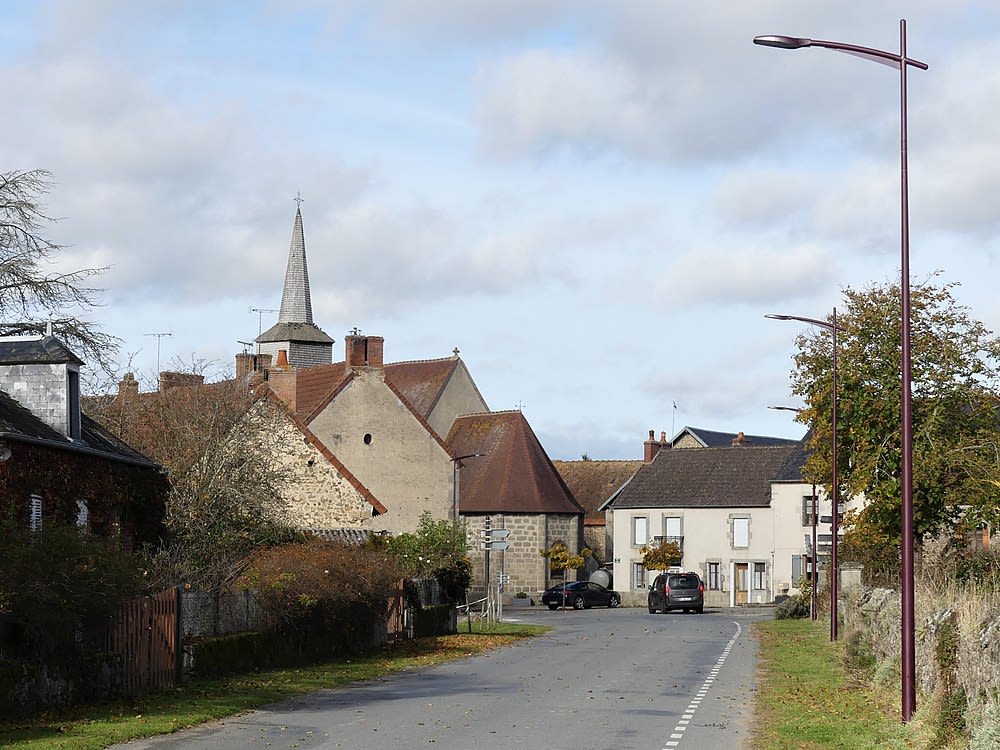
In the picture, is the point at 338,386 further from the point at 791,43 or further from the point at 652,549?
the point at 791,43

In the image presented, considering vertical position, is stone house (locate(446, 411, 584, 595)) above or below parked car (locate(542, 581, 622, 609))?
above

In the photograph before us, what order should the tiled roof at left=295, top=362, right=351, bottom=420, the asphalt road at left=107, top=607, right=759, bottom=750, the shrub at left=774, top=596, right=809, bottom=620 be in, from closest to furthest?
1. the asphalt road at left=107, top=607, right=759, bottom=750
2. the shrub at left=774, top=596, right=809, bottom=620
3. the tiled roof at left=295, top=362, right=351, bottom=420

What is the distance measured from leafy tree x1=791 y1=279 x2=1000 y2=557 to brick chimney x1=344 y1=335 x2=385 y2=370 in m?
21.3

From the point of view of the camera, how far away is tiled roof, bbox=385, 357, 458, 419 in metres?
76.1

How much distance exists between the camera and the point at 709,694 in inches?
858

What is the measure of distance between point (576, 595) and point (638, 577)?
39.6 ft

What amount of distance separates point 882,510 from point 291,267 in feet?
191

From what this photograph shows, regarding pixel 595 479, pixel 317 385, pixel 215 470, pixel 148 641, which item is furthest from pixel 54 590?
pixel 595 479

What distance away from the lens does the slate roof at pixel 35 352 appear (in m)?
26.2

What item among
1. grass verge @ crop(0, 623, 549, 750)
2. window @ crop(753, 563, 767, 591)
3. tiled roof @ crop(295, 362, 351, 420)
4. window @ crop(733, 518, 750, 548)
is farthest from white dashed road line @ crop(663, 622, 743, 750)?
window @ crop(753, 563, 767, 591)

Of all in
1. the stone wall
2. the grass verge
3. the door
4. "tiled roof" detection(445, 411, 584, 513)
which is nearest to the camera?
the grass verge

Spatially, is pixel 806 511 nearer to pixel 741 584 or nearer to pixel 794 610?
pixel 741 584

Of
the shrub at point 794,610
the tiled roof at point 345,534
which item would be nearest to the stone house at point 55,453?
the tiled roof at point 345,534

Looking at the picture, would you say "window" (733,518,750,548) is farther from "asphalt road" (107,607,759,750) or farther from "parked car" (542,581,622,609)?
"asphalt road" (107,607,759,750)
